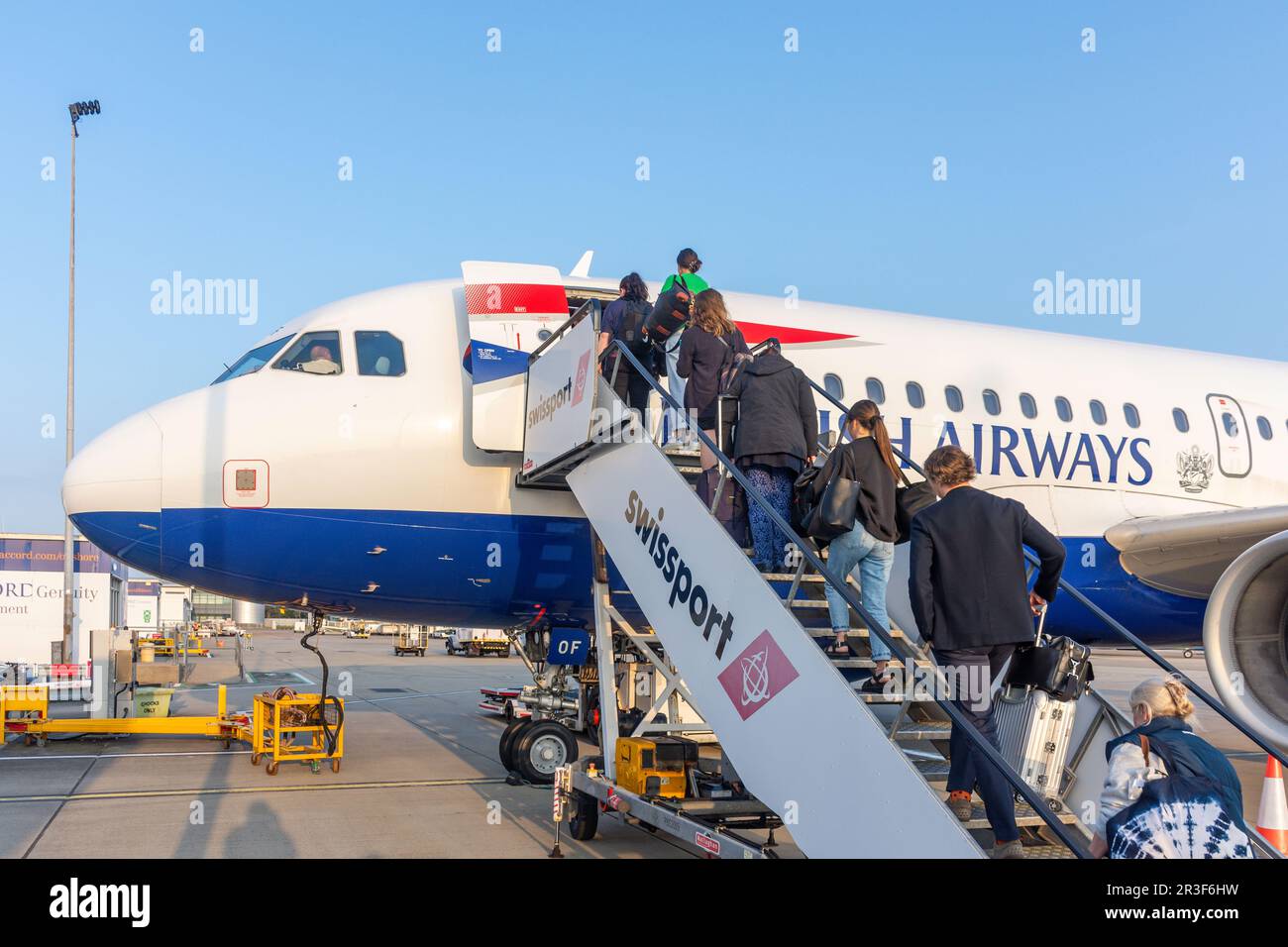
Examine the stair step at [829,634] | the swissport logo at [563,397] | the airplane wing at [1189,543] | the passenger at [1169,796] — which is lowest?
the passenger at [1169,796]

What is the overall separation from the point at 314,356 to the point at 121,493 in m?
1.90

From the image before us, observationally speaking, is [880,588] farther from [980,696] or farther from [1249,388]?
[1249,388]

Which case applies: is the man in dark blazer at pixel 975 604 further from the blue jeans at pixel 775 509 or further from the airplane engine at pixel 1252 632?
the airplane engine at pixel 1252 632

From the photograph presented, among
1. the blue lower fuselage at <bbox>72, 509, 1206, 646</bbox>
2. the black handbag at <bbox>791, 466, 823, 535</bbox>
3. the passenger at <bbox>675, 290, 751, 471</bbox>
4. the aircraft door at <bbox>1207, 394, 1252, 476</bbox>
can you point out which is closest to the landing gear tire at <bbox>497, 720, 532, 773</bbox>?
the blue lower fuselage at <bbox>72, 509, 1206, 646</bbox>

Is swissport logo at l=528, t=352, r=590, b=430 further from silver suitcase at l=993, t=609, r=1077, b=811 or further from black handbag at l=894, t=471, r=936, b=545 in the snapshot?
silver suitcase at l=993, t=609, r=1077, b=811

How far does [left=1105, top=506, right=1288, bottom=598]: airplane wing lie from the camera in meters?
8.68

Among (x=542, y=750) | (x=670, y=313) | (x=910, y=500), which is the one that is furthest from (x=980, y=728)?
(x=542, y=750)

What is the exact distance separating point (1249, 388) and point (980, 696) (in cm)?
944

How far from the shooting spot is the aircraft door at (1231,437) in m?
11.3

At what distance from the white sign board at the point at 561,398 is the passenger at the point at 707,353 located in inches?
24.6

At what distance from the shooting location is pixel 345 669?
30.9m

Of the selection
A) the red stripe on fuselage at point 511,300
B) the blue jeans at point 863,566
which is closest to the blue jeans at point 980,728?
the blue jeans at point 863,566

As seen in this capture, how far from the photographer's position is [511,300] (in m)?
9.27

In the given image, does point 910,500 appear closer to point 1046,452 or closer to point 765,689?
point 765,689
